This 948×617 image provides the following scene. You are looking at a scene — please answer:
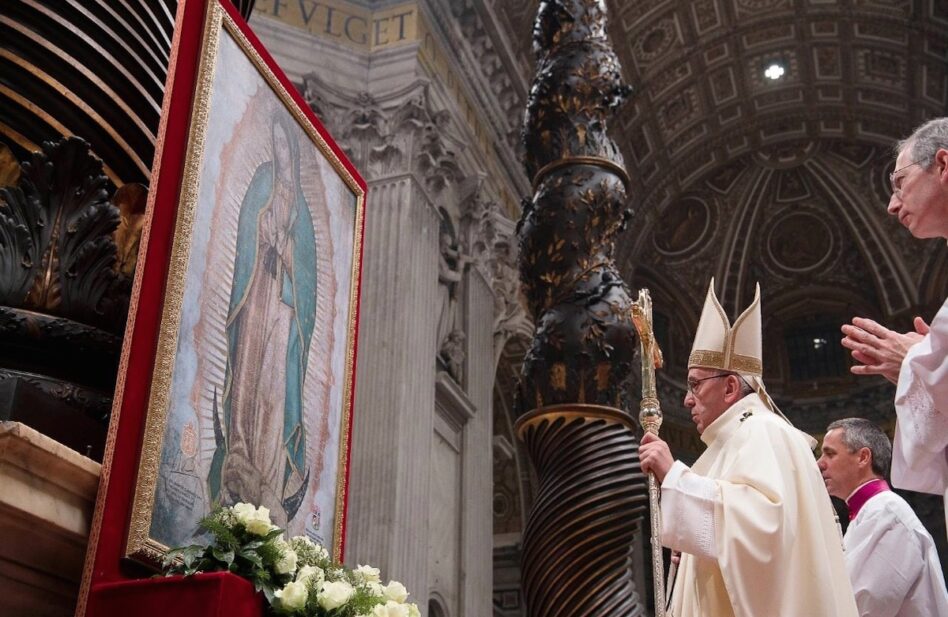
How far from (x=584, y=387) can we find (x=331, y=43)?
299 inches

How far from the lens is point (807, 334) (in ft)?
67.4

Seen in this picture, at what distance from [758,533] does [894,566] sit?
1077 mm

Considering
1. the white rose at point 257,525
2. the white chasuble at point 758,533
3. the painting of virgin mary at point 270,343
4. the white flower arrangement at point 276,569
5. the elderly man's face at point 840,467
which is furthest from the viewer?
the elderly man's face at point 840,467

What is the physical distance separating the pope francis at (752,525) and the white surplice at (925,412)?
0.26 metres

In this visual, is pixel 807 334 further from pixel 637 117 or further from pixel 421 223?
pixel 421 223

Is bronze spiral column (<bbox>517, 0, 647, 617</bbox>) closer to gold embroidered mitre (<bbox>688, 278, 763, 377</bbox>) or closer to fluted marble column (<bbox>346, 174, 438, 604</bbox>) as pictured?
gold embroidered mitre (<bbox>688, 278, 763, 377</bbox>)

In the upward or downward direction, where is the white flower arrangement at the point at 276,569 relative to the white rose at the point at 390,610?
upward

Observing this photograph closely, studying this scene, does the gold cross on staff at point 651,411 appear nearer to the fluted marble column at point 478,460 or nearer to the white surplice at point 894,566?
the white surplice at point 894,566

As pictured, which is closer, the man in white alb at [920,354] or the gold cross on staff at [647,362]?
the man in white alb at [920,354]

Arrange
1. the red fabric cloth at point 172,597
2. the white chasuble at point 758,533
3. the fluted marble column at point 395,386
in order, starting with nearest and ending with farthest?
1. the red fabric cloth at point 172,597
2. the white chasuble at point 758,533
3. the fluted marble column at point 395,386

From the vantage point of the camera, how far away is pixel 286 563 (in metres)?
2.06

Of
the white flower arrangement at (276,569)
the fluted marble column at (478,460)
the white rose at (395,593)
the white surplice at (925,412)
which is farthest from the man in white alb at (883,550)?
the fluted marble column at (478,460)

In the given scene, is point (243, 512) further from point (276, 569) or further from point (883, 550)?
point (883, 550)

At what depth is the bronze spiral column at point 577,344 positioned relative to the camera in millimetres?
2854
